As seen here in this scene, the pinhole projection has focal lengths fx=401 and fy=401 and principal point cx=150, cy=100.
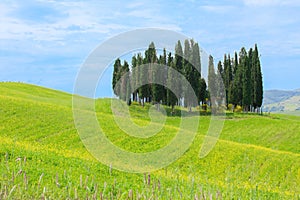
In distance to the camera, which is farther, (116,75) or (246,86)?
(116,75)

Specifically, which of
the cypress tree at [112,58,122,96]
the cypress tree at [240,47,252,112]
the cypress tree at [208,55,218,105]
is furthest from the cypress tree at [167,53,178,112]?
the cypress tree at [240,47,252,112]

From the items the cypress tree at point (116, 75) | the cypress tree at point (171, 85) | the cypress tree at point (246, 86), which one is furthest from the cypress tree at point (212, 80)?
the cypress tree at point (116, 75)

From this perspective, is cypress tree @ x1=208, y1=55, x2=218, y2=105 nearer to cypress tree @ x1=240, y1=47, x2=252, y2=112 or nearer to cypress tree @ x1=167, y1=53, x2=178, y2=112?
cypress tree @ x1=240, y1=47, x2=252, y2=112

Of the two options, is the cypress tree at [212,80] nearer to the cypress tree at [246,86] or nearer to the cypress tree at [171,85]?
the cypress tree at [246,86]

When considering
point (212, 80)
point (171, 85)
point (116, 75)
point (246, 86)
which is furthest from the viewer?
point (116, 75)

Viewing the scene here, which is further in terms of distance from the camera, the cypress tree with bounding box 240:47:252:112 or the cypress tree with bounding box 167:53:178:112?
the cypress tree with bounding box 240:47:252:112

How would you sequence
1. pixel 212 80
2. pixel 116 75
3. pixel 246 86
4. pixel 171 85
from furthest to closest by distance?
pixel 116 75 < pixel 212 80 < pixel 246 86 < pixel 171 85

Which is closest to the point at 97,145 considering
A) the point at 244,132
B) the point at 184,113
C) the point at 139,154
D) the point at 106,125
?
the point at 139,154

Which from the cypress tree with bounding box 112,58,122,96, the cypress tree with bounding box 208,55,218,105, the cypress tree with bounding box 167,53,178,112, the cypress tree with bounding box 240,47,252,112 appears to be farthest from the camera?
the cypress tree with bounding box 112,58,122,96

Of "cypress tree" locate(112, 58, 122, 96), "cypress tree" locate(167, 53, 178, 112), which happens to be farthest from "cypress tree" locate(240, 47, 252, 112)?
"cypress tree" locate(112, 58, 122, 96)

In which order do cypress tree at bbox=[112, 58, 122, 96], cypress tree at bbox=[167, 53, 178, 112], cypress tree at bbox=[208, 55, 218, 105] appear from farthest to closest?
1. cypress tree at bbox=[112, 58, 122, 96]
2. cypress tree at bbox=[208, 55, 218, 105]
3. cypress tree at bbox=[167, 53, 178, 112]

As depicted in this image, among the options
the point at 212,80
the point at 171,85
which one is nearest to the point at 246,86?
the point at 212,80

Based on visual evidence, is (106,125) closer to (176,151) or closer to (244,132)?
(176,151)

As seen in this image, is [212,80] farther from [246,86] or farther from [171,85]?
[171,85]
